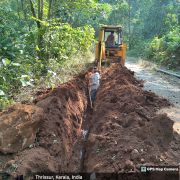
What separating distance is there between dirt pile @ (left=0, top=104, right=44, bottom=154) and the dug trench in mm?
158

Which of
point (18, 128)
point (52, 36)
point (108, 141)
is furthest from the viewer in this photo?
point (52, 36)

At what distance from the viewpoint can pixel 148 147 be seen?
114 inches

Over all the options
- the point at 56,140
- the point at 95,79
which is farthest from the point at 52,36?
the point at 56,140

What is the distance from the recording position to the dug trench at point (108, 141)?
2.79 meters

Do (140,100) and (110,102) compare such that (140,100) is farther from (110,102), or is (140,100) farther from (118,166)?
(118,166)

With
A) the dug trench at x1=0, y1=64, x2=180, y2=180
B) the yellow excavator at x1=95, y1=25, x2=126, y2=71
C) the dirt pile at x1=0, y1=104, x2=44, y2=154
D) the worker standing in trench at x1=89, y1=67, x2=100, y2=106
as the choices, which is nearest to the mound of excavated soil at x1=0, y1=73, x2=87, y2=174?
the dug trench at x1=0, y1=64, x2=180, y2=180

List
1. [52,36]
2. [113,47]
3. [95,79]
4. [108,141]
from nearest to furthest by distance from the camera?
[108,141]
[52,36]
[95,79]
[113,47]

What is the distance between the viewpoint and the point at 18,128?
3121 millimetres

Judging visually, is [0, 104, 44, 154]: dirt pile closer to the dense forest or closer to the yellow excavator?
the dense forest

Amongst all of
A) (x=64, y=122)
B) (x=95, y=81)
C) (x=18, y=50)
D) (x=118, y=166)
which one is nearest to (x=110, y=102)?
(x=64, y=122)

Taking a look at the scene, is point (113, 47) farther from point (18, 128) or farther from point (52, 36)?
point (18, 128)

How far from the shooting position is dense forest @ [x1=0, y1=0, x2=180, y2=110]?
4.00 metres

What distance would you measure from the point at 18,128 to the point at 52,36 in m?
4.13

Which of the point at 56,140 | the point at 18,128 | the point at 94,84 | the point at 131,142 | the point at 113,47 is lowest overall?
the point at 56,140
